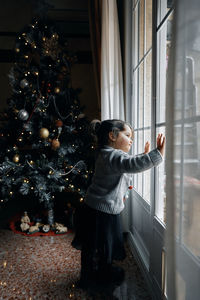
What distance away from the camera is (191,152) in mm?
707

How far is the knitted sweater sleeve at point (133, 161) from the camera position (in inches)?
47.9

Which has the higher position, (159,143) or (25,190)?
(159,143)

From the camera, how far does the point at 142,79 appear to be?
2012 millimetres

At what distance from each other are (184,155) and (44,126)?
6.81ft

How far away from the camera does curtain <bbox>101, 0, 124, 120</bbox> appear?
A: 222 cm

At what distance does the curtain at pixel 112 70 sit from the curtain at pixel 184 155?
4.82ft

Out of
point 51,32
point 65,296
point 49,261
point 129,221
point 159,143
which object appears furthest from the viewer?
point 51,32

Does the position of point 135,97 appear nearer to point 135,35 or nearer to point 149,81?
point 149,81

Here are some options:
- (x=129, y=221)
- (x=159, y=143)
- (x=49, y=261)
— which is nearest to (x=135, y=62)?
(x=159, y=143)

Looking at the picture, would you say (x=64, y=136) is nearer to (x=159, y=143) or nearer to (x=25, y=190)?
(x=25, y=190)

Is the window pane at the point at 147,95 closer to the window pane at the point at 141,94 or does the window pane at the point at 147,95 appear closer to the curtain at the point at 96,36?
the window pane at the point at 141,94

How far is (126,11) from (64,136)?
1.38m

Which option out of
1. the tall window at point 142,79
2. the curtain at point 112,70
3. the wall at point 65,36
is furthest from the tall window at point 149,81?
the wall at point 65,36

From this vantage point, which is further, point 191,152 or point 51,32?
point 51,32
